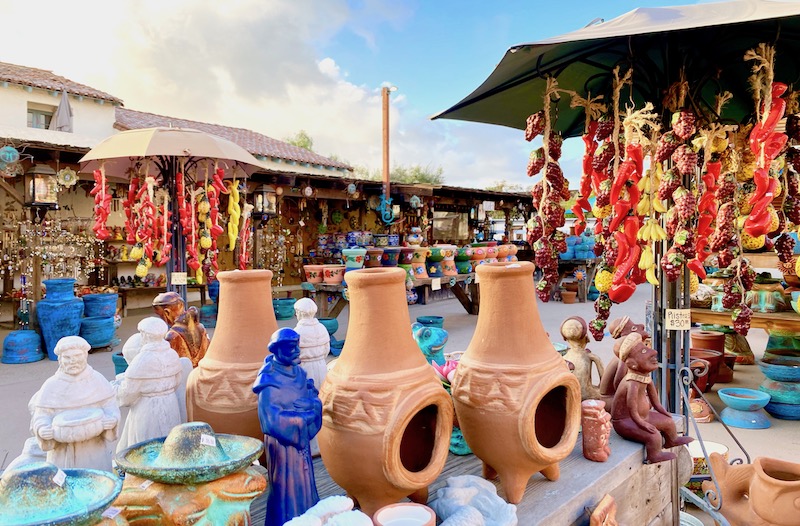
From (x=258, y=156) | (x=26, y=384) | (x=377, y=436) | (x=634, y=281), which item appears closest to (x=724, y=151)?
(x=634, y=281)

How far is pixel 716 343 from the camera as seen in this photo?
15.4 ft

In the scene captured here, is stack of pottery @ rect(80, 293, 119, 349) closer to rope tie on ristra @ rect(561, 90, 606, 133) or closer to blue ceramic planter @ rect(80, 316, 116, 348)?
blue ceramic planter @ rect(80, 316, 116, 348)

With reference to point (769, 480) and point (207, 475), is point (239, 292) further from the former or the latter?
point (769, 480)

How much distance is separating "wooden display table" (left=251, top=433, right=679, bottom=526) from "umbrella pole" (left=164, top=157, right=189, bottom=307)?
2.91m

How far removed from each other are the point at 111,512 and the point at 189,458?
148 millimetres

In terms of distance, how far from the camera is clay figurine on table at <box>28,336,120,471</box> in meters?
1.06

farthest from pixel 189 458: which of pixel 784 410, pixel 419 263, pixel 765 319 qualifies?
pixel 419 263

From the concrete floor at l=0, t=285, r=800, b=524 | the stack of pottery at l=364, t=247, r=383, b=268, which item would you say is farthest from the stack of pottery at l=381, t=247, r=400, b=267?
the concrete floor at l=0, t=285, r=800, b=524

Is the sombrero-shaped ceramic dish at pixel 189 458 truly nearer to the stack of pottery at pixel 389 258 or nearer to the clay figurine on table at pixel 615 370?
the clay figurine on table at pixel 615 370

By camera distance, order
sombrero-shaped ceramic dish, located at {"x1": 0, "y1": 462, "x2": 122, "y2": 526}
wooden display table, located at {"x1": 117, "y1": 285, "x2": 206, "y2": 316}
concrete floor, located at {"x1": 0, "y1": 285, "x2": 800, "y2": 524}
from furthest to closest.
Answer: wooden display table, located at {"x1": 117, "y1": 285, "x2": 206, "y2": 316} → concrete floor, located at {"x1": 0, "y1": 285, "x2": 800, "y2": 524} → sombrero-shaped ceramic dish, located at {"x1": 0, "y1": 462, "x2": 122, "y2": 526}

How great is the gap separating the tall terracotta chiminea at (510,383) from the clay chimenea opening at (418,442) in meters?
0.10

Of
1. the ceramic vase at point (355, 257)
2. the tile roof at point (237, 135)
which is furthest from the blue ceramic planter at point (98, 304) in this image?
the tile roof at point (237, 135)

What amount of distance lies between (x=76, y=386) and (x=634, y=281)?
1.88 m

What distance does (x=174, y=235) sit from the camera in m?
4.04
